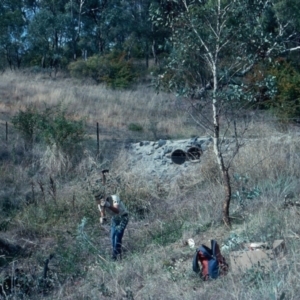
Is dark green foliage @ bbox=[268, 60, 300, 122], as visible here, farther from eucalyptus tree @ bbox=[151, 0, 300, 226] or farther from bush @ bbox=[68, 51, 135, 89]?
bush @ bbox=[68, 51, 135, 89]

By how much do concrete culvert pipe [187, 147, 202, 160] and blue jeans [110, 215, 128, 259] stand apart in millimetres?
5966

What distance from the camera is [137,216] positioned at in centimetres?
1162

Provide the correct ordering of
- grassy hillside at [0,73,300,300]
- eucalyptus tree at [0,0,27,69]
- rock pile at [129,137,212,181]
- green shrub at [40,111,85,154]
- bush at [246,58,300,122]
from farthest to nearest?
eucalyptus tree at [0,0,27,69] → bush at [246,58,300,122] → green shrub at [40,111,85,154] → rock pile at [129,137,212,181] → grassy hillside at [0,73,300,300]

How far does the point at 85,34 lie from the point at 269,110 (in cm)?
2175

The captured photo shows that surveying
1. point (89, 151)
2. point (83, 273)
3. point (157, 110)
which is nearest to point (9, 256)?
point (83, 273)

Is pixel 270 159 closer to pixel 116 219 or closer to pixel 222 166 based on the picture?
pixel 222 166

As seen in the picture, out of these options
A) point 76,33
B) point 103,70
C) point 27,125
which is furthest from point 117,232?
point 76,33

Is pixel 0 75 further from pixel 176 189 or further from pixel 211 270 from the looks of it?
pixel 211 270

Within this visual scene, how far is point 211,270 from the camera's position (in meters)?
6.64

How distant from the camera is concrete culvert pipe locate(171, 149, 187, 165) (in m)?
15.3

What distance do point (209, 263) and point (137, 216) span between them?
16.4 feet

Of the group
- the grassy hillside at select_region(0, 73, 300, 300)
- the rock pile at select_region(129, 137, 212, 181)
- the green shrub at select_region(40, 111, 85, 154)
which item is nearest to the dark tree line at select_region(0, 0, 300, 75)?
the grassy hillside at select_region(0, 73, 300, 300)

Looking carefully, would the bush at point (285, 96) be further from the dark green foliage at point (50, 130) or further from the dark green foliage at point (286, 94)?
the dark green foliage at point (50, 130)

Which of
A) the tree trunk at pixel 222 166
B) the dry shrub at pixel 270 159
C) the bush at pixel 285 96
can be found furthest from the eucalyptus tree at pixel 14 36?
the tree trunk at pixel 222 166
